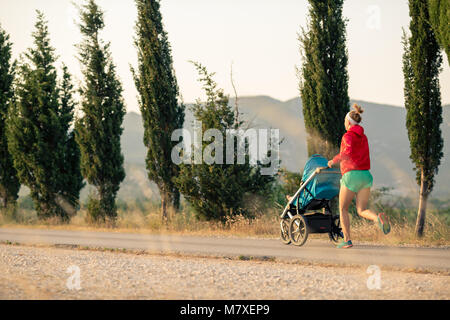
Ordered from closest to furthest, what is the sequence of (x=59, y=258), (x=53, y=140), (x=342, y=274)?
(x=342, y=274)
(x=59, y=258)
(x=53, y=140)

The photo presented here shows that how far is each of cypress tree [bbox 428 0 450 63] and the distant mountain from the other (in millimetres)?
59194

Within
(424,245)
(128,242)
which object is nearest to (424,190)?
(424,245)

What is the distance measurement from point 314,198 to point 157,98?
10678 mm

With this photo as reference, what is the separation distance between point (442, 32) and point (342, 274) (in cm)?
787

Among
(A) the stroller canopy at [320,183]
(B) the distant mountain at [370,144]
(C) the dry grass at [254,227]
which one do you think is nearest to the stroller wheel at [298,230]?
(A) the stroller canopy at [320,183]

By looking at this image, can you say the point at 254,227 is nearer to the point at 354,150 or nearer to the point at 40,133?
the point at 354,150

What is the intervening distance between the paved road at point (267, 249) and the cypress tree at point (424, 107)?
125 inches

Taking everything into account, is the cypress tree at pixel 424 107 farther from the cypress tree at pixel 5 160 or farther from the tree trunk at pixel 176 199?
the cypress tree at pixel 5 160

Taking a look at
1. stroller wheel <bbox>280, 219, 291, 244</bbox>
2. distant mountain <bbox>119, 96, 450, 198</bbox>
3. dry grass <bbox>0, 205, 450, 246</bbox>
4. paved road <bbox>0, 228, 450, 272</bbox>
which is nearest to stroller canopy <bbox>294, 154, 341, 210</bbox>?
stroller wheel <bbox>280, 219, 291, 244</bbox>

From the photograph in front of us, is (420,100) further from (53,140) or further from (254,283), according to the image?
(53,140)

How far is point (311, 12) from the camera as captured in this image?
16.9 m

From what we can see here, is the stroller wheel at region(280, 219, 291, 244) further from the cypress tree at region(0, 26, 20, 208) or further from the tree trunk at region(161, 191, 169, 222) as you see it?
the cypress tree at region(0, 26, 20, 208)

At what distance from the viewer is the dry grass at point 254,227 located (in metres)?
13.3

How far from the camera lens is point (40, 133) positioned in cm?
2225
